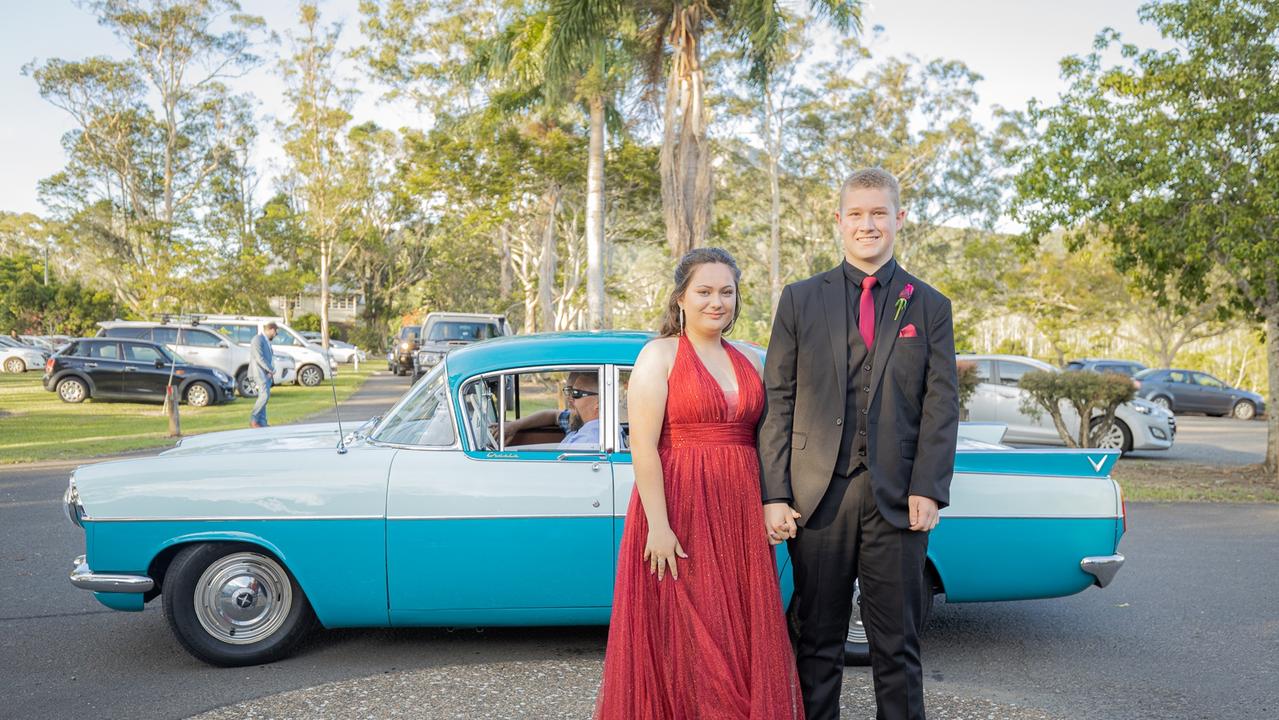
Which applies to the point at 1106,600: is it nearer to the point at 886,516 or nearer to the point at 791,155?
the point at 886,516

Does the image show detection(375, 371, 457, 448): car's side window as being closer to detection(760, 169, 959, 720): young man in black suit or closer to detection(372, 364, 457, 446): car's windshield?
detection(372, 364, 457, 446): car's windshield

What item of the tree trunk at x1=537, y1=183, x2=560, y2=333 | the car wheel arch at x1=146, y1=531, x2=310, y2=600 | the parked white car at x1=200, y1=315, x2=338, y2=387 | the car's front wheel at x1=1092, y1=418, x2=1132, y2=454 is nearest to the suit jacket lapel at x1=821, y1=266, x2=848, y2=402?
the car wheel arch at x1=146, y1=531, x2=310, y2=600

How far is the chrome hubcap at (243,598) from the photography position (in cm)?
468

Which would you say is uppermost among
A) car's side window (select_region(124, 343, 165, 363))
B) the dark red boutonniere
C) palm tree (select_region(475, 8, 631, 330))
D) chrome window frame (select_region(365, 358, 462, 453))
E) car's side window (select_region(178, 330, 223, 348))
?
palm tree (select_region(475, 8, 631, 330))

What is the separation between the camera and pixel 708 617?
328cm

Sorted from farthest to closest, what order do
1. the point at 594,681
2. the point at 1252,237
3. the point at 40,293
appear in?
the point at 40,293, the point at 1252,237, the point at 594,681

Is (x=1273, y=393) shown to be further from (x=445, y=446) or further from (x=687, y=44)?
(x=687, y=44)

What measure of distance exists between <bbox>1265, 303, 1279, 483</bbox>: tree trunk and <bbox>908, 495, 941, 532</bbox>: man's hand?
11.3 meters

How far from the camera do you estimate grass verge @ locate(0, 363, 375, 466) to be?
1387 cm

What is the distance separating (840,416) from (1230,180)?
10.7m

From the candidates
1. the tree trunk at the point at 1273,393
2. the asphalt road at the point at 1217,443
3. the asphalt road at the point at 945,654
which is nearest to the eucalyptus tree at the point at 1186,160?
the tree trunk at the point at 1273,393

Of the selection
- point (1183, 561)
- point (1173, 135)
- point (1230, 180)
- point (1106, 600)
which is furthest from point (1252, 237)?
point (1106, 600)

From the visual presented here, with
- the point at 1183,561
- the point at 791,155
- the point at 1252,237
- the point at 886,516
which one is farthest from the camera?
the point at 791,155

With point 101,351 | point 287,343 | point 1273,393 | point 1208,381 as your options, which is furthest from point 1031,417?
point 287,343
